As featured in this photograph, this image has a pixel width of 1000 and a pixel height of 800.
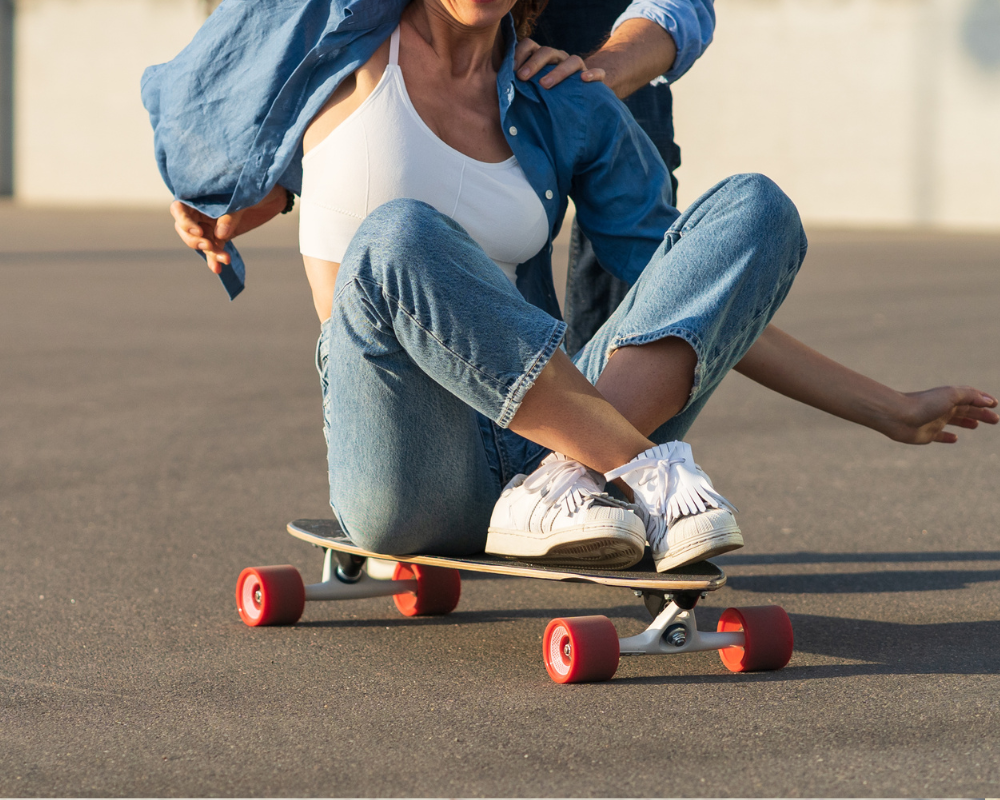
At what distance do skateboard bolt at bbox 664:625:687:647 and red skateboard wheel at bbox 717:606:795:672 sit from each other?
3.8 inches

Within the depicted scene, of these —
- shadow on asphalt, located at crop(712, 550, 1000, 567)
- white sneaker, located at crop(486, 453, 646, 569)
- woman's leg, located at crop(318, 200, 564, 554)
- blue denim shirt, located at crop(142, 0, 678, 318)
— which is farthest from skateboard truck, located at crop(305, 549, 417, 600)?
shadow on asphalt, located at crop(712, 550, 1000, 567)

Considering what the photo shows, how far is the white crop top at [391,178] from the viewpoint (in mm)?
2334

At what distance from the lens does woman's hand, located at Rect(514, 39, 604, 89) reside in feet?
8.18

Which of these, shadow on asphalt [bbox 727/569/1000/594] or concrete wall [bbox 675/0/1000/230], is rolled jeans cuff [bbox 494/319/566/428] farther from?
concrete wall [bbox 675/0/1000/230]

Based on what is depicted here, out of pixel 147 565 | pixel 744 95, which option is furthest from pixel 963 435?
pixel 744 95

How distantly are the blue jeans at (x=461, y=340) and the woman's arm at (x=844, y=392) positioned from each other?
252 mm

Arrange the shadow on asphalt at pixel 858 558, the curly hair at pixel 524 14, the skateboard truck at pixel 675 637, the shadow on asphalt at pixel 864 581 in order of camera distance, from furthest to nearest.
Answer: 1. the shadow on asphalt at pixel 858 558
2. the shadow on asphalt at pixel 864 581
3. the curly hair at pixel 524 14
4. the skateboard truck at pixel 675 637

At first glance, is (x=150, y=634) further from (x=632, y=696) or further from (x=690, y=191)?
(x=690, y=191)

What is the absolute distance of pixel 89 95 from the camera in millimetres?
25609

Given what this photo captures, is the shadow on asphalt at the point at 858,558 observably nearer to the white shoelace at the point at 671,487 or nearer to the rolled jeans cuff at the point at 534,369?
the white shoelace at the point at 671,487

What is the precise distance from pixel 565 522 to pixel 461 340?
314mm

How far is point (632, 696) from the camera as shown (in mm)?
2086

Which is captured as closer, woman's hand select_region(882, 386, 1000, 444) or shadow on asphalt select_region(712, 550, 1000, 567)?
woman's hand select_region(882, 386, 1000, 444)

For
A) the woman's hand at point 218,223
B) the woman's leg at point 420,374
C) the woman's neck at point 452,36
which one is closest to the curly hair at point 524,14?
the woman's neck at point 452,36
